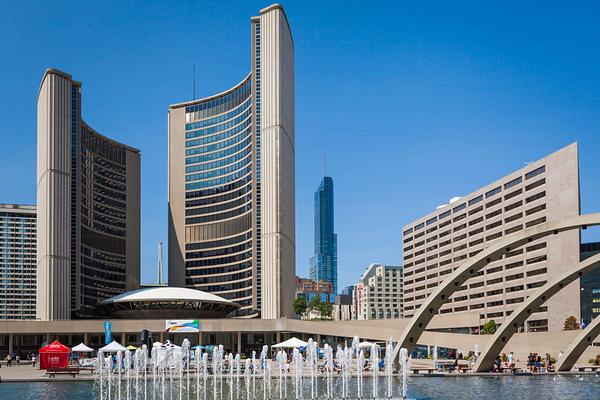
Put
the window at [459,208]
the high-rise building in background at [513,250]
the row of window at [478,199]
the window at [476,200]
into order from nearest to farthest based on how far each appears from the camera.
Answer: the high-rise building in background at [513,250] < the row of window at [478,199] < the window at [476,200] < the window at [459,208]

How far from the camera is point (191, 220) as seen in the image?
150000mm

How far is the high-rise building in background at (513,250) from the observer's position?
97.6 m

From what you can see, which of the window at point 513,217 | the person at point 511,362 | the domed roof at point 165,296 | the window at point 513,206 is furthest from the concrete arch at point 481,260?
the window at point 513,206

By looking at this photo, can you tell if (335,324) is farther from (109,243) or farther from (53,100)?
(109,243)

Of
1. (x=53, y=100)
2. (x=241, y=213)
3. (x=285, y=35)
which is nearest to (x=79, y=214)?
(x=53, y=100)

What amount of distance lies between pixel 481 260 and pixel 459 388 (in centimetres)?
954

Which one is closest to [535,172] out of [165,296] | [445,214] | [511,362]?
[445,214]

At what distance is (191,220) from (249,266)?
25.0 metres

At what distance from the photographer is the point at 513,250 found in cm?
8950

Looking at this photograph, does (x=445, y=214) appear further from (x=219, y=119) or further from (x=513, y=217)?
(x=219, y=119)

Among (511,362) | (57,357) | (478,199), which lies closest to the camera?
(511,362)

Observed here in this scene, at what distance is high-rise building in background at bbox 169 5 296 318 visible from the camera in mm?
120625

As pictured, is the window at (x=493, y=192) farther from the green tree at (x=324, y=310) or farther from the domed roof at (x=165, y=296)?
the domed roof at (x=165, y=296)

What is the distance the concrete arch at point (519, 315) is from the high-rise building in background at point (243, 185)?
224 feet
